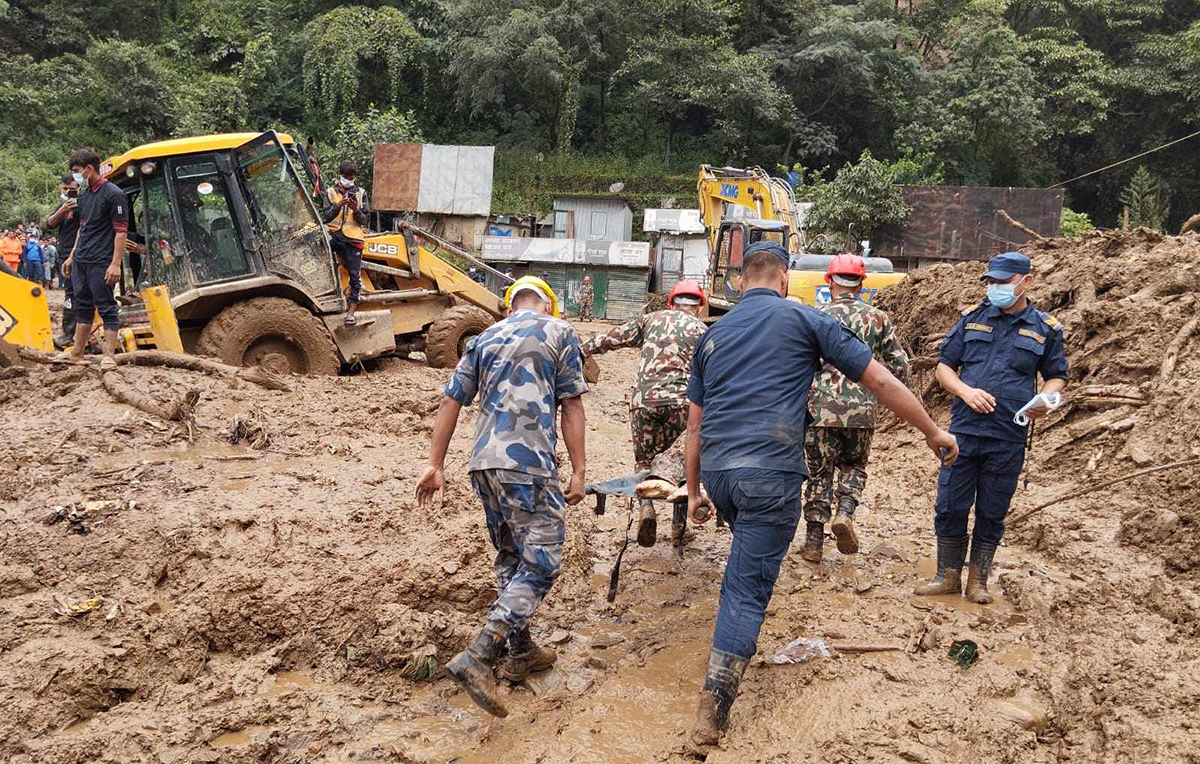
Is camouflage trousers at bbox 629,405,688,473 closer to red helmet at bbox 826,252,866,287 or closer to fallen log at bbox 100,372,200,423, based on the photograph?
red helmet at bbox 826,252,866,287

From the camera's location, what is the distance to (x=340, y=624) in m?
4.05

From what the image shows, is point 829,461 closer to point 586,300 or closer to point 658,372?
point 658,372

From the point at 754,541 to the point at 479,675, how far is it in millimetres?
1168

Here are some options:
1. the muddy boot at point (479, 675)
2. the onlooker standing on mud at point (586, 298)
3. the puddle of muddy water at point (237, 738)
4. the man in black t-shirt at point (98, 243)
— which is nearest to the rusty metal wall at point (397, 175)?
the onlooker standing on mud at point (586, 298)

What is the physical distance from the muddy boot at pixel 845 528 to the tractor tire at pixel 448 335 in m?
6.71

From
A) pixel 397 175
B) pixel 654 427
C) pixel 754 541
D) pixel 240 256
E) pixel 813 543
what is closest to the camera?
pixel 754 541

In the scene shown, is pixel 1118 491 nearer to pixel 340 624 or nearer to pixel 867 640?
pixel 867 640

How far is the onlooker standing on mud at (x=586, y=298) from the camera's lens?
88.1 feet

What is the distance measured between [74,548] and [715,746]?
3.37 m

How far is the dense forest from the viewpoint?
30.5 m

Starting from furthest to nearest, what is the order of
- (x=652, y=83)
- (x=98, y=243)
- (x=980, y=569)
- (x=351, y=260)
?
1. (x=652, y=83)
2. (x=351, y=260)
3. (x=98, y=243)
4. (x=980, y=569)

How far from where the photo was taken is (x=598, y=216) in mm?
32469

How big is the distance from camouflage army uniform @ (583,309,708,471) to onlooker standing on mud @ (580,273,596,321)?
70.1 ft

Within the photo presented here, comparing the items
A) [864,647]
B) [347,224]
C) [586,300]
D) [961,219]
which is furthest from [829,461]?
[961,219]
